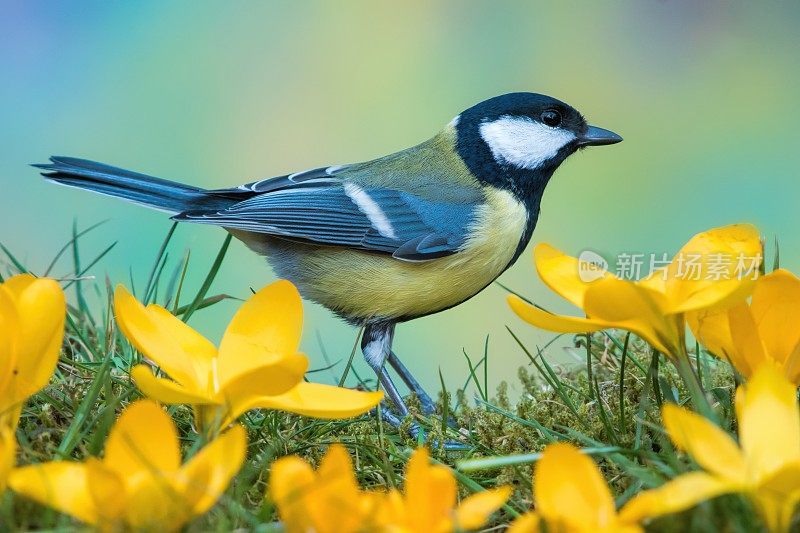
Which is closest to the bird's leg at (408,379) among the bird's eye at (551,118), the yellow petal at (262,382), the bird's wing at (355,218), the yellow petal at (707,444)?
the bird's wing at (355,218)

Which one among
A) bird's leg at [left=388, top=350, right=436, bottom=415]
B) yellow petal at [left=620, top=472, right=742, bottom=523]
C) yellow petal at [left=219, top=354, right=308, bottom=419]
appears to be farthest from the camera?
bird's leg at [left=388, top=350, right=436, bottom=415]

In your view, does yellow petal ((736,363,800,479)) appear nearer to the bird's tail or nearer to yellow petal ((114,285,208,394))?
yellow petal ((114,285,208,394))

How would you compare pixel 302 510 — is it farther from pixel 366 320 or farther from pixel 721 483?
pixel 366 320

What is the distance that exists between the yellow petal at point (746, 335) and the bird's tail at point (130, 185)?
1.49 metres

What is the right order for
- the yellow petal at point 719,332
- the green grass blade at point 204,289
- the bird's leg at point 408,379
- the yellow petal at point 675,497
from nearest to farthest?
the yellow petal at point 675,497 → the yellow petal at point 719,332 → the green grass blade at point 204,289 → the bird's leg at point 408,379

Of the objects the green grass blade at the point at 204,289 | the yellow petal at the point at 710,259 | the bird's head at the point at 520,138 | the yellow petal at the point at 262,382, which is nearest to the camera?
the yellow petal at the point at 262,382

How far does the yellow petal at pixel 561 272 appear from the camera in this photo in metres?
0.86

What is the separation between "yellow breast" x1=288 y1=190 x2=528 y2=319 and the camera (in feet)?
6.47

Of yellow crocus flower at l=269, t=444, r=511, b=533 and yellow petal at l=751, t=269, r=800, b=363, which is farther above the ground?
yellow petal at l=751, t=269, r=800, b=363

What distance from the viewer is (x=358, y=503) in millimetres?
648

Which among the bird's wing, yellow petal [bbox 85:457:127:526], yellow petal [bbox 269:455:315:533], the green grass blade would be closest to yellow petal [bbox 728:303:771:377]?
yellow petal [bbox 269:455:315:533]

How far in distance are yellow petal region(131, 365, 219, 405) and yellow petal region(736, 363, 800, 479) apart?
0.46 meters

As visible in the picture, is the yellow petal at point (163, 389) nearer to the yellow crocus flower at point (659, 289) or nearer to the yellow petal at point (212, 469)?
the yellow petal at point (212, 469)

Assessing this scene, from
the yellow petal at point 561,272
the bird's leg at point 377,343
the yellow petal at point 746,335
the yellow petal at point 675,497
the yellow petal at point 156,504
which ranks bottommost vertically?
the bird's leg at point 377,343
